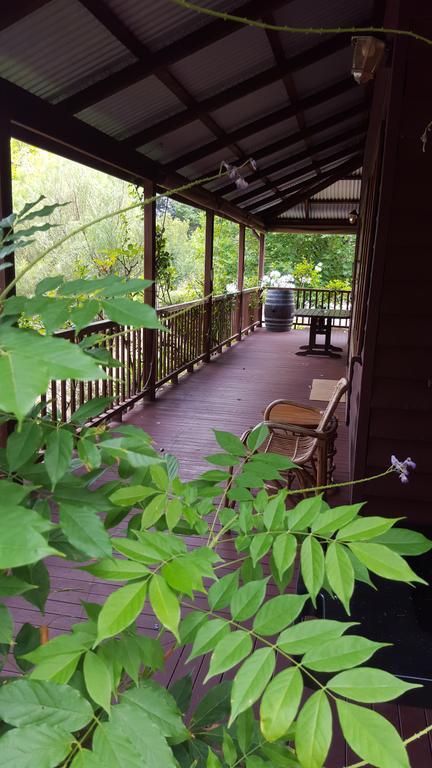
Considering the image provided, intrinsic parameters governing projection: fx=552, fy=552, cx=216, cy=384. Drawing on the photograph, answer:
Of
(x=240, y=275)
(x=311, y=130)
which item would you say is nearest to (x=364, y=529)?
(x=311, y=130)

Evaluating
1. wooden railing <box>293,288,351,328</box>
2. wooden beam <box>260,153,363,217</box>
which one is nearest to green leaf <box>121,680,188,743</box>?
wooden beam <box>260,153,363,217</box>

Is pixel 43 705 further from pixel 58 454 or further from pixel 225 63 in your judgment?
pixel 225 63

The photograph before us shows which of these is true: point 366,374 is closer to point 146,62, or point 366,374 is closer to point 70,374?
point 146,62

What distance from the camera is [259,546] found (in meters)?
0.66

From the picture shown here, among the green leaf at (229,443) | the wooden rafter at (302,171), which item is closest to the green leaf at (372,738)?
the green leaf at (229,443)

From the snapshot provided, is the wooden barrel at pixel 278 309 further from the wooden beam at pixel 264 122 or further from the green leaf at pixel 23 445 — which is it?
the green leaf at pixel 23 445

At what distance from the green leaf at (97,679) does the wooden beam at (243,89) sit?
4.46m

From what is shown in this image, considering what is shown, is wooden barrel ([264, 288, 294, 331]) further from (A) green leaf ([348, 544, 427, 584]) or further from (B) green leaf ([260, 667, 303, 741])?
(B) green leaf ([260, 667, 303, 741])

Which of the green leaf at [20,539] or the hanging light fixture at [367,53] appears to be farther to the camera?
the hanging light fixture at [367,53]

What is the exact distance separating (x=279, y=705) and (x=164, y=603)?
127mm

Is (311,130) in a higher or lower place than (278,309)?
higher

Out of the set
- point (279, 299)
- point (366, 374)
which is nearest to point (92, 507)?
point (366, 374)

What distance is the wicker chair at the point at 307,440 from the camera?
9.48ft

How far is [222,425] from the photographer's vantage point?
4969 millimetres
